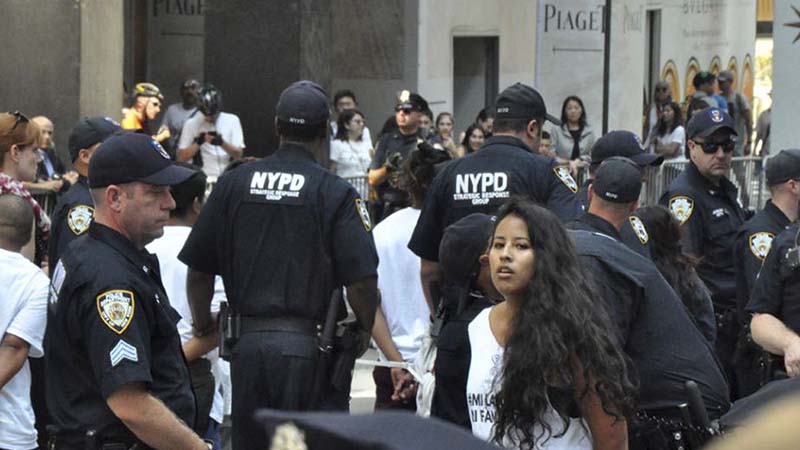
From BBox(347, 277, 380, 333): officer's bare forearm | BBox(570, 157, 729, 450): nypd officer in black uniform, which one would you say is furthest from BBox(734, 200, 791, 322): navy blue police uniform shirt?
BBox(347, 277, 380, 333): officer's bare forearm

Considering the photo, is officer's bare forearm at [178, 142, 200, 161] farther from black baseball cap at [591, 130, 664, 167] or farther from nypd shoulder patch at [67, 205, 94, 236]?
nypd shoulder patch at [67, 205, 94, 236]

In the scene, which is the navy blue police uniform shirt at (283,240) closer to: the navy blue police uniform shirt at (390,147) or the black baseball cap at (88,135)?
the black baseball cap at (88,135)

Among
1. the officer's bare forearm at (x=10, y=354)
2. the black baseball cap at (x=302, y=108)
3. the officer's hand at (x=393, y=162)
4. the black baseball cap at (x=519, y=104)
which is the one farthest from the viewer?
the officer's hand at (x=393, y=162)

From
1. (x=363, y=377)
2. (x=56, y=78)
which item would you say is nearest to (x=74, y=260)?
(x=363, y=377)

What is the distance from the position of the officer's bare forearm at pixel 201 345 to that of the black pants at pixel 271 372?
0.33m

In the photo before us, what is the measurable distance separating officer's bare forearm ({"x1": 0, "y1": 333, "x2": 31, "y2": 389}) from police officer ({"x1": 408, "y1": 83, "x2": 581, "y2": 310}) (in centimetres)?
230

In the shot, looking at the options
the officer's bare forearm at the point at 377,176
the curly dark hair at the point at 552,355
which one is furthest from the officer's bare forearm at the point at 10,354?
the officer's bare forearm at the point at 377,176

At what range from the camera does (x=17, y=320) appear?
227 inches

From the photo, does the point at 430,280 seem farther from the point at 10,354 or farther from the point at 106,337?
the point at 106,337

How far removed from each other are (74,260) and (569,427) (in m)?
1.56

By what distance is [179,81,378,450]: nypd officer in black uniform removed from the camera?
20.6 feet

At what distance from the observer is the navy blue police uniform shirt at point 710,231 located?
8.83 meters

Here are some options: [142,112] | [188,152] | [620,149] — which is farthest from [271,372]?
[188,152]

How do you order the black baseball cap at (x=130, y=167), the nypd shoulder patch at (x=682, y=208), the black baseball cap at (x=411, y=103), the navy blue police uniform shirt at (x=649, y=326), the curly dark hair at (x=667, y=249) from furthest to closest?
the black baseball cap at (x=411, y=103), the nypd shoulder patch at (x=682, y=208), the curly dark hair at (x=667, y=249), the navy blue police uniform shirt at (x=649, y=326), the black baseball cap at (x=130, y=167)
